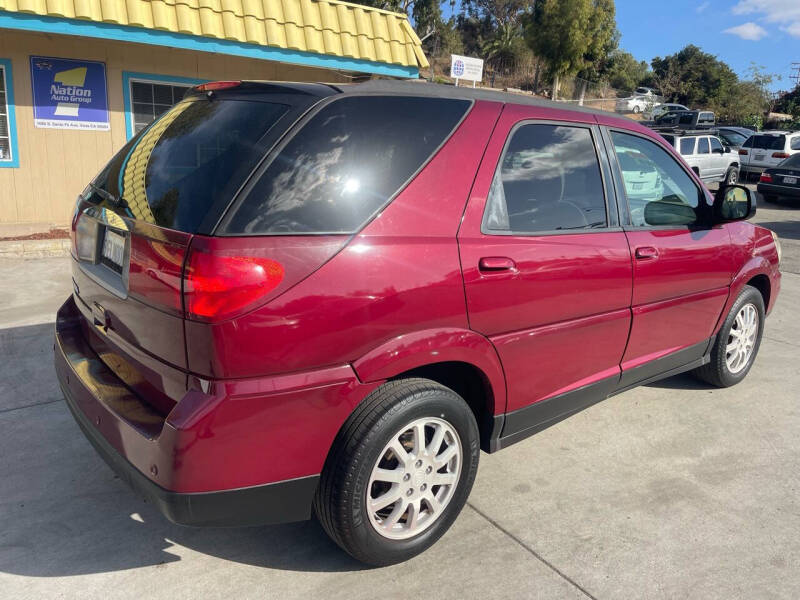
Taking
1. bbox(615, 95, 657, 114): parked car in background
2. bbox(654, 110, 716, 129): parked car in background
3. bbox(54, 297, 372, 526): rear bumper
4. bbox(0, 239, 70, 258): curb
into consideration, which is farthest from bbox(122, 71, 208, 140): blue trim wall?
bbox(615, 95, 657, 114): parked car in background

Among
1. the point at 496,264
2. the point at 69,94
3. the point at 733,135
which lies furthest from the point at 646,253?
the point at 733,135

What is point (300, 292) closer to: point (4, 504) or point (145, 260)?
point (145, 260)

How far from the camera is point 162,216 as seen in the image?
233 centimetres

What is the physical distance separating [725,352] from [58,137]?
352 inches

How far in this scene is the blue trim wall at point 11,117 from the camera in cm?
877

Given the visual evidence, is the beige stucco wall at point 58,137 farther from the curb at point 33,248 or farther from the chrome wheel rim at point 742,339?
the chrome wheel rim at point 742,339

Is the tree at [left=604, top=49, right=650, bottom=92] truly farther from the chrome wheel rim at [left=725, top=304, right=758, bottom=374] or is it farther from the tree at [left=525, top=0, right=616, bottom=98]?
the chrome wheel rim at [left=725, top=304, right=758, bottom=374]

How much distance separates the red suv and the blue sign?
23.8ft

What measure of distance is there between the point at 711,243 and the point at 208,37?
23.4 ft

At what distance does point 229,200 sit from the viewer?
2.19 meters

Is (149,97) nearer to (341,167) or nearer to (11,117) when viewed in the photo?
(11,117)

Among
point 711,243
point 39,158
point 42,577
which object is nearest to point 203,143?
point 42,577

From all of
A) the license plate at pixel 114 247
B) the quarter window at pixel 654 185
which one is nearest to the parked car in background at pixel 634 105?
the quarter window at pixel 654 185

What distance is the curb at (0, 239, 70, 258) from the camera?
311 inches
